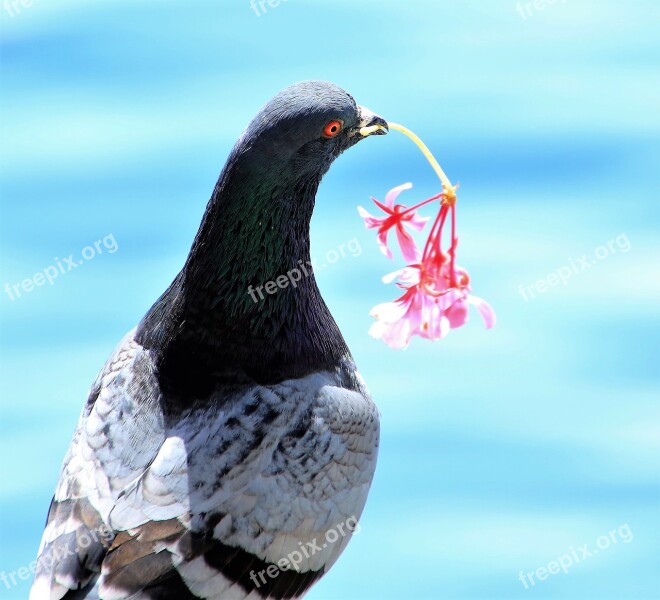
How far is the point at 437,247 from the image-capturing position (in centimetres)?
416

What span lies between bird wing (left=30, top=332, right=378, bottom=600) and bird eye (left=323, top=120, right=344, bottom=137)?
3.22 feet

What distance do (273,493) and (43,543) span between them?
34.6 inches

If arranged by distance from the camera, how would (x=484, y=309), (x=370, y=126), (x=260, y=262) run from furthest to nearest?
1. (x=260, y=262)
2. (x=370, y=126)
3. (x=484, y=309)

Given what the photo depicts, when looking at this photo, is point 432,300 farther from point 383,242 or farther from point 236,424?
point 236,424

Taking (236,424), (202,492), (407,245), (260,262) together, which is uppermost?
(260,262)

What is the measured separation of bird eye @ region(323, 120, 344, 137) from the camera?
4.57 meters

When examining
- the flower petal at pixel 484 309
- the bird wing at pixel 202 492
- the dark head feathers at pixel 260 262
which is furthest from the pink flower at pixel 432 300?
the bird wing at pixel 202 492

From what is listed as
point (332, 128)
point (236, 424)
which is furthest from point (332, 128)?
point (236, 424)

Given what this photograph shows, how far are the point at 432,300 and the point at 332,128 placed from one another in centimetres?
86

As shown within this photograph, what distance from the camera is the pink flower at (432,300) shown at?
4.04m

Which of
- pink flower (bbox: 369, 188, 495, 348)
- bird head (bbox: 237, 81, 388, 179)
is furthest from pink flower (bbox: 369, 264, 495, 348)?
bird head (bbox: 237, 81, 388, 179)

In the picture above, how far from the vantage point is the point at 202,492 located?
15.1 ft

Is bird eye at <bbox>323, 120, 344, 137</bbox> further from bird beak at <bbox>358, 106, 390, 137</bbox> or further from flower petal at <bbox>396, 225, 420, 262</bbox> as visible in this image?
flower petal at <bbox>396, 225, 420, 262</bbox>

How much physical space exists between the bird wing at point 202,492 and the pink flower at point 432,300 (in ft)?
2.60
